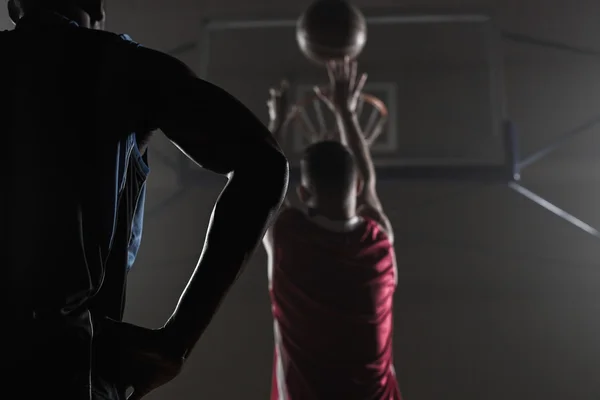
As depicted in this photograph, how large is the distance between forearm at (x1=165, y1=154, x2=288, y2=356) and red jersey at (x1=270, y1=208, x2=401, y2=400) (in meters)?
1.36

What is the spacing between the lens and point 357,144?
2.16 meters

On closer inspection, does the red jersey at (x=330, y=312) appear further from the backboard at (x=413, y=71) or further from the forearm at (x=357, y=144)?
the backboard at (x=413, y=71)

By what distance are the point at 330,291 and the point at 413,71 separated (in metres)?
1.95

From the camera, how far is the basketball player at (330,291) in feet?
5.99

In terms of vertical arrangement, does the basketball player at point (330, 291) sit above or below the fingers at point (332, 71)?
below

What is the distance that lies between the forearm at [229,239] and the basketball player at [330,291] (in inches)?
53.5

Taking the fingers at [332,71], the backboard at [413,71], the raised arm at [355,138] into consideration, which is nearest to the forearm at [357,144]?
the raised arm at [355,138]

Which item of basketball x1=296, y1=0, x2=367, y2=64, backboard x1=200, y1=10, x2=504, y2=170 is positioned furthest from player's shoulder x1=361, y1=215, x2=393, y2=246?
backboard x1=200, y1=10, x2=504, y2=170

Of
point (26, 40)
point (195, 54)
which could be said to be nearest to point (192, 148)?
point (26, 40)

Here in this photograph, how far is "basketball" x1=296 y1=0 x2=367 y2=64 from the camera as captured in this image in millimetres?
2473

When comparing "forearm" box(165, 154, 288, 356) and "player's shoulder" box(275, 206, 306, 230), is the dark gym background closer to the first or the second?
"player's shoulder" box(275, 206, 306, 230)

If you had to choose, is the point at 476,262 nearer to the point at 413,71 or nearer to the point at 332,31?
the point at 413,71

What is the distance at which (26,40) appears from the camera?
21.9 inches

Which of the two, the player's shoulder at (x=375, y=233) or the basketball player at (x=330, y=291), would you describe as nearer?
the basketball player at (x=330, y=291)
